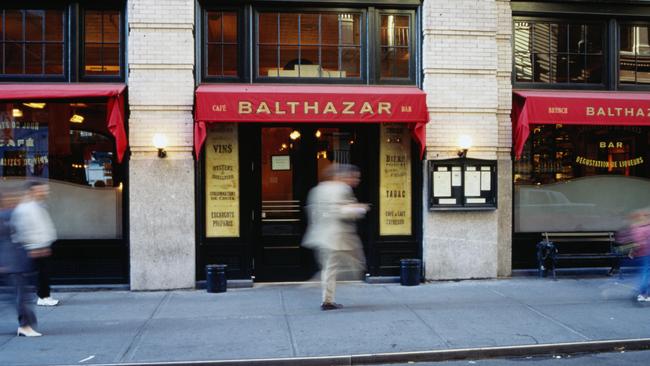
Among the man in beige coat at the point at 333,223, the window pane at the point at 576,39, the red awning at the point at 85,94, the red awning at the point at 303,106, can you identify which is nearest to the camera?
the man in beige coat at the point at 333,223

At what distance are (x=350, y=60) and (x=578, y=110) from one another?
391 cm

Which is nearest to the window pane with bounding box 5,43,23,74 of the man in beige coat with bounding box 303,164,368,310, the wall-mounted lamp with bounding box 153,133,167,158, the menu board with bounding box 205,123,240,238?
the wall-mounted lamp with bounding box 153,133,167,158

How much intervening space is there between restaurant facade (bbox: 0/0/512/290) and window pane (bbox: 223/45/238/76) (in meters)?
0.02

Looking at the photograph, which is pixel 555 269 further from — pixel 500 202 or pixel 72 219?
pixel 72 219

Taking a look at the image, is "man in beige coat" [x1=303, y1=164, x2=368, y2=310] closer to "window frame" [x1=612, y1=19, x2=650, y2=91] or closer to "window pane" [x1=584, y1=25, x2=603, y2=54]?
"window pane" [x1=584, y1=25, x2=603, y2=54]

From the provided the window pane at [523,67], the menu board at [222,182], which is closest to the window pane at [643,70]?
the window pane at [523,67]

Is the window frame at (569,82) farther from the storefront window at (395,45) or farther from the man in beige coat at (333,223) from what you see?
the man in beige coat at (333,223)

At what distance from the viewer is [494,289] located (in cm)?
943

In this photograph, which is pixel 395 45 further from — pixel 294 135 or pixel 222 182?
pixel 222 182

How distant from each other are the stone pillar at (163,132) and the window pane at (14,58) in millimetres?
1863

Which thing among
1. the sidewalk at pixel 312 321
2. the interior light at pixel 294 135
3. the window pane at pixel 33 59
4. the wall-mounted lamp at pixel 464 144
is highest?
the window pane at pixel 33 59

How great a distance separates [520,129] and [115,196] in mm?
6908

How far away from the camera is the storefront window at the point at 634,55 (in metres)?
10.8

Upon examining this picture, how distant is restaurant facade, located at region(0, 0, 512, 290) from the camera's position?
938 cm
